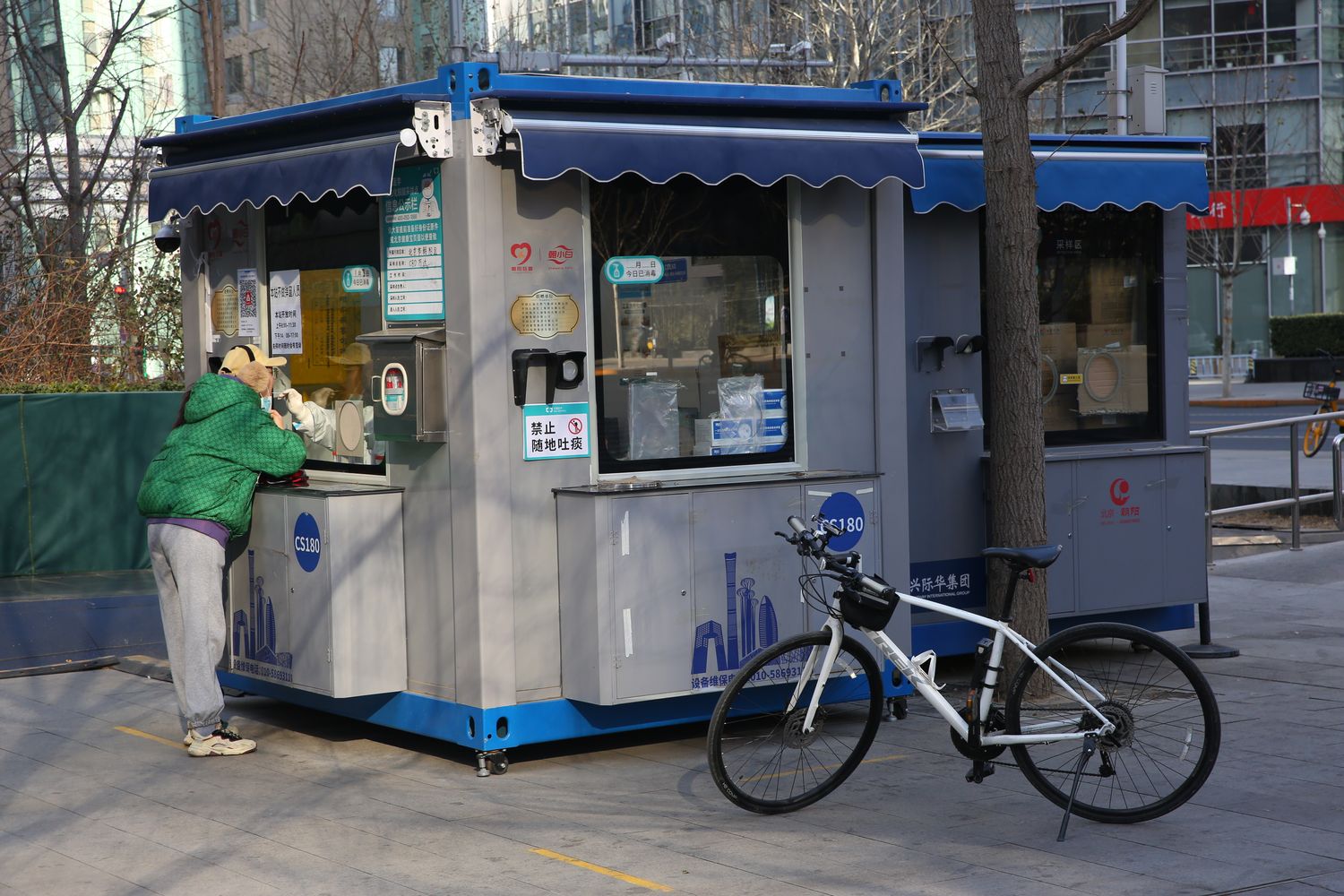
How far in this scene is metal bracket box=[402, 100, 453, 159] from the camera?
6.64 metres

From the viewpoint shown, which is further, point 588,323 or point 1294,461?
point 1294,461

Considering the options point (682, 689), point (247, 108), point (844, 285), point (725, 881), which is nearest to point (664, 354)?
point (844, 285)

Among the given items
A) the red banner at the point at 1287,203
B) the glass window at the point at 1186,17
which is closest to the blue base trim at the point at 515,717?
the red banner at the point at 1287,203

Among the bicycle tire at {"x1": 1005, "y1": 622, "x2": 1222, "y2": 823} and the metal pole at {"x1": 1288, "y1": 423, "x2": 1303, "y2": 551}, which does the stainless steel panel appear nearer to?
the bicycle tire at {"x1": 1005, "y1": 622, "x2": 1222, "y2": 823}

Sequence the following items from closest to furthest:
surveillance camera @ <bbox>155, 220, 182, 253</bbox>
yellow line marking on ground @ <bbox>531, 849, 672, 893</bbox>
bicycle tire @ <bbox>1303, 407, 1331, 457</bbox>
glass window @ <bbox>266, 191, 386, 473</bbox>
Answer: yellow line marking on ground @ <bbox>531, 849, 672, 893</bbox>
glass window @ <bbox>266, 191, 386, 473</bbox>
surveillance camera @ <bbox>155, 220, 182, 253</bbox>
bicycle tire @ <bbox>1303, 407, 1331, 457</bbox>

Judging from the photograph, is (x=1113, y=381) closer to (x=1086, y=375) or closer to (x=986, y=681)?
(x=1086, y=375)

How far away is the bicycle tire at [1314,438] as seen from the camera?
2032 cm

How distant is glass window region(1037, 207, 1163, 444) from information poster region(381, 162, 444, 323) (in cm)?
380

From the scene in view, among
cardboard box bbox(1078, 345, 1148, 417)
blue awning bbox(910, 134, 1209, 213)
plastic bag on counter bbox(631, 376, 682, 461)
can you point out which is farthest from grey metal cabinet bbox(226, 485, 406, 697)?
cardboard box bbox(1078, 345, 1148, 417)

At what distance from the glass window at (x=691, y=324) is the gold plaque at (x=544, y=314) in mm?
139

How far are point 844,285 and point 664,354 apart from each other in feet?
3.30

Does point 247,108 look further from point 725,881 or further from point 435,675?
point 725,881

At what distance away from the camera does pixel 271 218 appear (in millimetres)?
8039

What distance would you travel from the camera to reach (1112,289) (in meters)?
9.31
